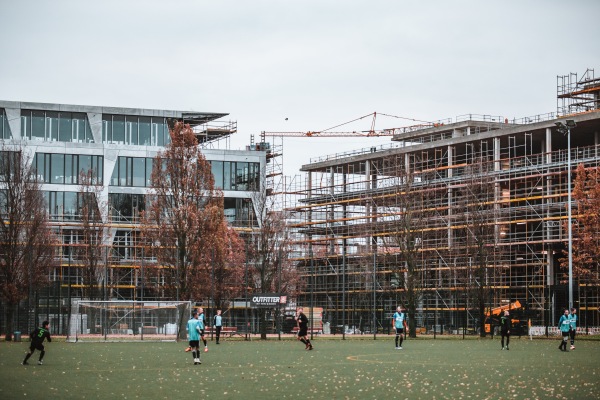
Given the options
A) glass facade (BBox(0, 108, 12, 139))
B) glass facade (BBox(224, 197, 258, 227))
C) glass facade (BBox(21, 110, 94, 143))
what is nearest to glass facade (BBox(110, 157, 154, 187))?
glass facade (BBox(21, 110, 94, 143))

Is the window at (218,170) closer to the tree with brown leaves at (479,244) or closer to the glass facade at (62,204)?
the glass facade at (62,204)

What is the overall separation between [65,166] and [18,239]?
39.8 meters

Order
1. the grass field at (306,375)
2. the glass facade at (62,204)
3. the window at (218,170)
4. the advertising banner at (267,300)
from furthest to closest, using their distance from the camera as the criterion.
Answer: the window at (218,170) < the glass facade at (62,204) < the advertising banner at (267,300) < the grass field at (306,375)

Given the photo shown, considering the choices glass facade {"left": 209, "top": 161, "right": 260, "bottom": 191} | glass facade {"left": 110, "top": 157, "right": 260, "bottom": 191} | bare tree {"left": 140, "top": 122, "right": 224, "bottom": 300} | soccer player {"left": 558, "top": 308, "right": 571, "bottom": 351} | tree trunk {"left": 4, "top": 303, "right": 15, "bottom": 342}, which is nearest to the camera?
soccer player {"left": 558, "top": 308, "right": 571, "bottom": 351}

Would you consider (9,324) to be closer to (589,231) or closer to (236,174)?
(589,231)

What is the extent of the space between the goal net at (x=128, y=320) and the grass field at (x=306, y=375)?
51.6 ft

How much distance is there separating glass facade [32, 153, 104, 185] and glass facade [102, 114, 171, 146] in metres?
3.99

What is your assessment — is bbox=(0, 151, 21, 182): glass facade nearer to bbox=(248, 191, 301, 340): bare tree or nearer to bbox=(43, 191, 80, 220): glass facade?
bbox=(248, 191, 301, 340): bare tree

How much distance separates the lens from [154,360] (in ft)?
114

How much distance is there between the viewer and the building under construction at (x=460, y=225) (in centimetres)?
6662

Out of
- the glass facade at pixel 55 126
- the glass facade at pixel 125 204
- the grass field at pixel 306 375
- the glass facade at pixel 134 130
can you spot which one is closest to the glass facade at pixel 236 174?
the glass facade at pixel 134 130

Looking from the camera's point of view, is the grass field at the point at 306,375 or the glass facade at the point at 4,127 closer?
the grass field at the point at 306,375

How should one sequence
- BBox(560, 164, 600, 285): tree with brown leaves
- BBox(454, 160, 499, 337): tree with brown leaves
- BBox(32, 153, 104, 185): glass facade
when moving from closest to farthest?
BBox(560, 164, 600, 285): tree with brown leaves, BBox(454, 160, 499, 337): tree with brown leaves, BBox(32, 153, 104, 185): glass facade

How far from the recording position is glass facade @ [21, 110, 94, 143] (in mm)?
96062
